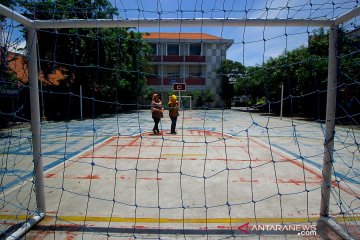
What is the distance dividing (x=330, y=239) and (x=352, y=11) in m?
2.45

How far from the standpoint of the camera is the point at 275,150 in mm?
7930

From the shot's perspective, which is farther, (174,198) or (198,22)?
(174,198)

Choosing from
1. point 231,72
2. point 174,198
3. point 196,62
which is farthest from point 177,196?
point 196,62

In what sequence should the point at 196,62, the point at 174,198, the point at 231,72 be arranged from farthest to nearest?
the point at 196,62, the point at 231,72, the point at 174,198

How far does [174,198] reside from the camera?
407cm

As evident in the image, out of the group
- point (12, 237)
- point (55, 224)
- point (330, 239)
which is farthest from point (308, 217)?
point (12, 237)

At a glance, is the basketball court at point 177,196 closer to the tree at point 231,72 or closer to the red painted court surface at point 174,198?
the red painted court surface at point 174,198

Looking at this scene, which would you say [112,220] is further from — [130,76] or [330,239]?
[130,76]

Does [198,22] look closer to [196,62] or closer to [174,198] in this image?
[174,198]

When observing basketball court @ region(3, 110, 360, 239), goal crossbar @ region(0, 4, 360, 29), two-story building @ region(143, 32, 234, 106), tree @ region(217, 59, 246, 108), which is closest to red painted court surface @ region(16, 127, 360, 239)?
basketball court @ region(3, 110, 360, 239)

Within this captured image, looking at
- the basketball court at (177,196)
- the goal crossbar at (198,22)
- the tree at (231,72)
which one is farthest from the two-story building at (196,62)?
the basketball court at (177,196)

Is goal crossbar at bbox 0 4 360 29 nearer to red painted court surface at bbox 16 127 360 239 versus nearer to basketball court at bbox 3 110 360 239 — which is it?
basketball court at bbox 3 110 360 239

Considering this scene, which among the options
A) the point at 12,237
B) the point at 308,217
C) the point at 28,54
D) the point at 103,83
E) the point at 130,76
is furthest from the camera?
the point at 130,76

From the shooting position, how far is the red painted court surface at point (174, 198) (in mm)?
3254
